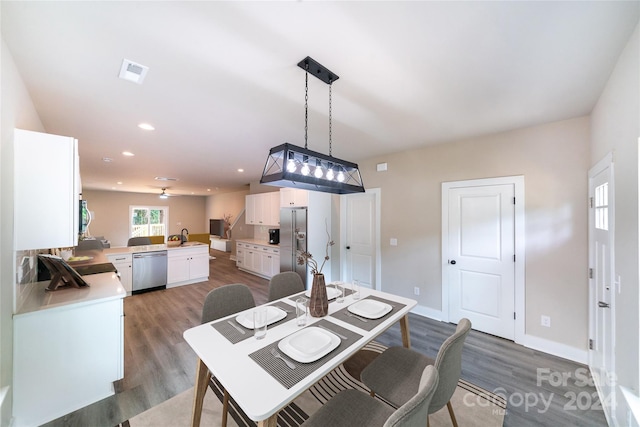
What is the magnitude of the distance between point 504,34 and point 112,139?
13.8 ft

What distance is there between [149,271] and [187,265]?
69cm

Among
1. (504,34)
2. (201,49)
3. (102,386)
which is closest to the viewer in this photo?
(504,34)

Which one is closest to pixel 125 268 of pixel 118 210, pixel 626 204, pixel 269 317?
pixel 269 317

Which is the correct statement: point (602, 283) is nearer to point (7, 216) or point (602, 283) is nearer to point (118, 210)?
point (7, 216)

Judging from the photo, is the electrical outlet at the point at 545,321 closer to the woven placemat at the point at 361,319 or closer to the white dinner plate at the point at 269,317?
the woven placemat at the point at 361,319

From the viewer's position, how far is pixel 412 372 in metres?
1.60

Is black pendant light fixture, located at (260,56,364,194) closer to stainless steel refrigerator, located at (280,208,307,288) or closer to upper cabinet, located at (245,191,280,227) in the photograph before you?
stainless steel refrigerator, located at (280,208,307,288)

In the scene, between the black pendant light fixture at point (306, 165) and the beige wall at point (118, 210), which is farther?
the beige wall at point (118, 210)

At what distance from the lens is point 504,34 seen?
54.0 inches

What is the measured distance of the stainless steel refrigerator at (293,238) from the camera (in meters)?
4.58

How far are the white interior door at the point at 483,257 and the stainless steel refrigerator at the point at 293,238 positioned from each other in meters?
2.49

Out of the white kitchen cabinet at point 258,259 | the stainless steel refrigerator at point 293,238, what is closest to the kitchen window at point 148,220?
the white kitchen cabinet at point 258,259

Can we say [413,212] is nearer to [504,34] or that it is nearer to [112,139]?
[504,34]

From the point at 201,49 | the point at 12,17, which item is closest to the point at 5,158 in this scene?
the point at 12,17
